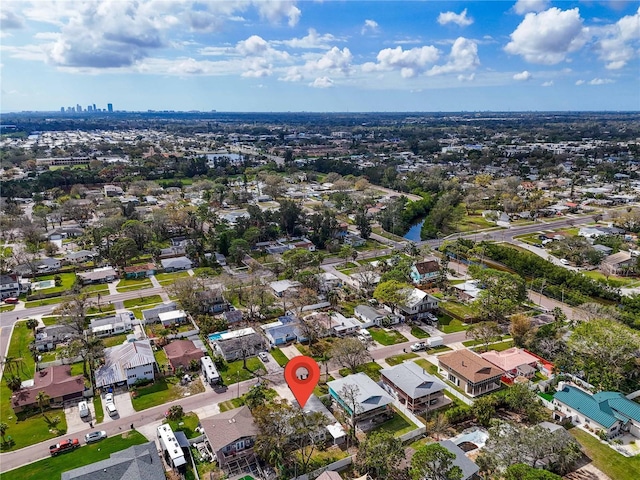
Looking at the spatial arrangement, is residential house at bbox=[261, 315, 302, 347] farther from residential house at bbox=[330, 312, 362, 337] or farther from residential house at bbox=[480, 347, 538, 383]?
residential house at bbox=[480, 347, 538, 383]

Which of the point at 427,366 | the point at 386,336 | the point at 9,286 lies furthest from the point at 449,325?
the point at 9,286

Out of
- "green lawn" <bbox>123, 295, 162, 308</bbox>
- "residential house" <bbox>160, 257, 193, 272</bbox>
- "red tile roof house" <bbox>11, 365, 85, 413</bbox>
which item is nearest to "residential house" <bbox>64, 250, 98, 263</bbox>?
"residential house" <bbox>160, 257, 193, 272</bbox>

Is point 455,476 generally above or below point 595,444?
above

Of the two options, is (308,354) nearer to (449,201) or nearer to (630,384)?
(630,384)

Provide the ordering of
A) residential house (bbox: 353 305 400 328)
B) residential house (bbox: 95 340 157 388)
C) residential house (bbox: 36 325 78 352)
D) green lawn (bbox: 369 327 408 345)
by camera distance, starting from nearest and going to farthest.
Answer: residential house (bbox: 95 340 157 388) → residential house (bbox: 36 325 78 352) → green lawn (bbox: 369 327 408 345) → residential house (bbox: 353 305 400 328)

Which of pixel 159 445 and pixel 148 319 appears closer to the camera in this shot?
pixel 159 445

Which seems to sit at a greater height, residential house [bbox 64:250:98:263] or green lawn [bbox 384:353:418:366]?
residential house [bbox 64:250:98:263]

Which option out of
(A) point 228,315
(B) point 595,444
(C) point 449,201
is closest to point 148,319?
(A) point 228,315

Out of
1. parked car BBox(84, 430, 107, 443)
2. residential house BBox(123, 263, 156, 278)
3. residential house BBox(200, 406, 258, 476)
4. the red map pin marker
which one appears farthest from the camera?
residential house BBox(123, 263, 156, 278)
